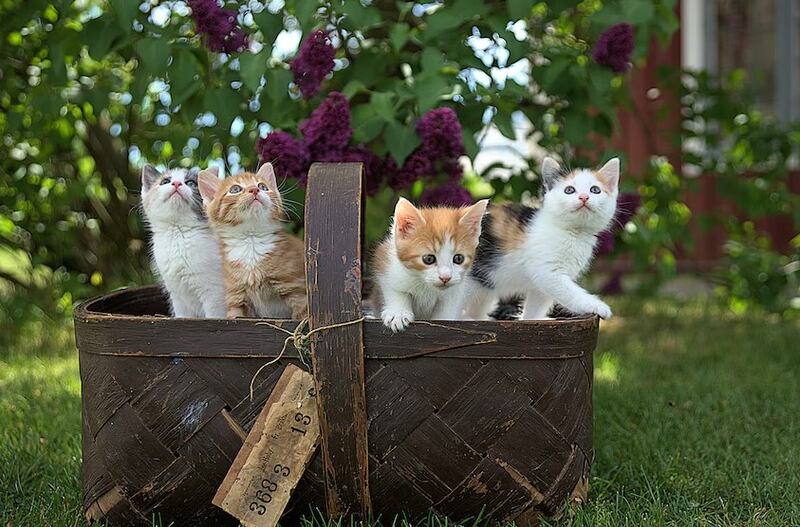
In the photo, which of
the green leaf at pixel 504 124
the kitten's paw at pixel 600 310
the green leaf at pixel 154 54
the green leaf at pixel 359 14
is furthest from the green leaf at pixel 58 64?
the kitten's paw at pixel 600 310

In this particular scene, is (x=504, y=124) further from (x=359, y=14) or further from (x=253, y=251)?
(x=253, y=251)

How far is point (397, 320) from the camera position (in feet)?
4.75

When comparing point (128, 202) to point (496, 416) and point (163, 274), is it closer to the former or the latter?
point (163, 274)

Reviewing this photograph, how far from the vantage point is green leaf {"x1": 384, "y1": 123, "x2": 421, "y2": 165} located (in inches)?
79.2

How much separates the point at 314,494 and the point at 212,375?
0.27 meters

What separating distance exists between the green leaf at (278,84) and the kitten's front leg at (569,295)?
2.61ft

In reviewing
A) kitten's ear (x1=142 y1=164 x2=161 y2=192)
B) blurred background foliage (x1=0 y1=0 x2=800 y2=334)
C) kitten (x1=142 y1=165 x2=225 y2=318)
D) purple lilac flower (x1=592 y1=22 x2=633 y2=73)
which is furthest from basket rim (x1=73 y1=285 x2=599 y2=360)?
purple lilac flower (x1=592 y1=22 x2=633 y2=73)

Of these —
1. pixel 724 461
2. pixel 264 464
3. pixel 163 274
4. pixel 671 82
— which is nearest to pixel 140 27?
pixel 163 274

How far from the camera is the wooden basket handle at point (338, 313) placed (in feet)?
4.56

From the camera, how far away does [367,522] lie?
1.51 metres

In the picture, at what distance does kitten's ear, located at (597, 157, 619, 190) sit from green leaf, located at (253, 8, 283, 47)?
83 cm

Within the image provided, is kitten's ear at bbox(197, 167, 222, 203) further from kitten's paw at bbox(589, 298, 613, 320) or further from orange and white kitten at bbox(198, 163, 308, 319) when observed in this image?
kitten's paw at bbox(589, 298, 613, 320)

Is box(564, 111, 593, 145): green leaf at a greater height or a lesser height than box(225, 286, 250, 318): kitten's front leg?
lesser

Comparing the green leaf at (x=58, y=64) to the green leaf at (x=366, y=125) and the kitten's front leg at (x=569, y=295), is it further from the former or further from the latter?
the kitten's front leg at (x=569, y=295)
